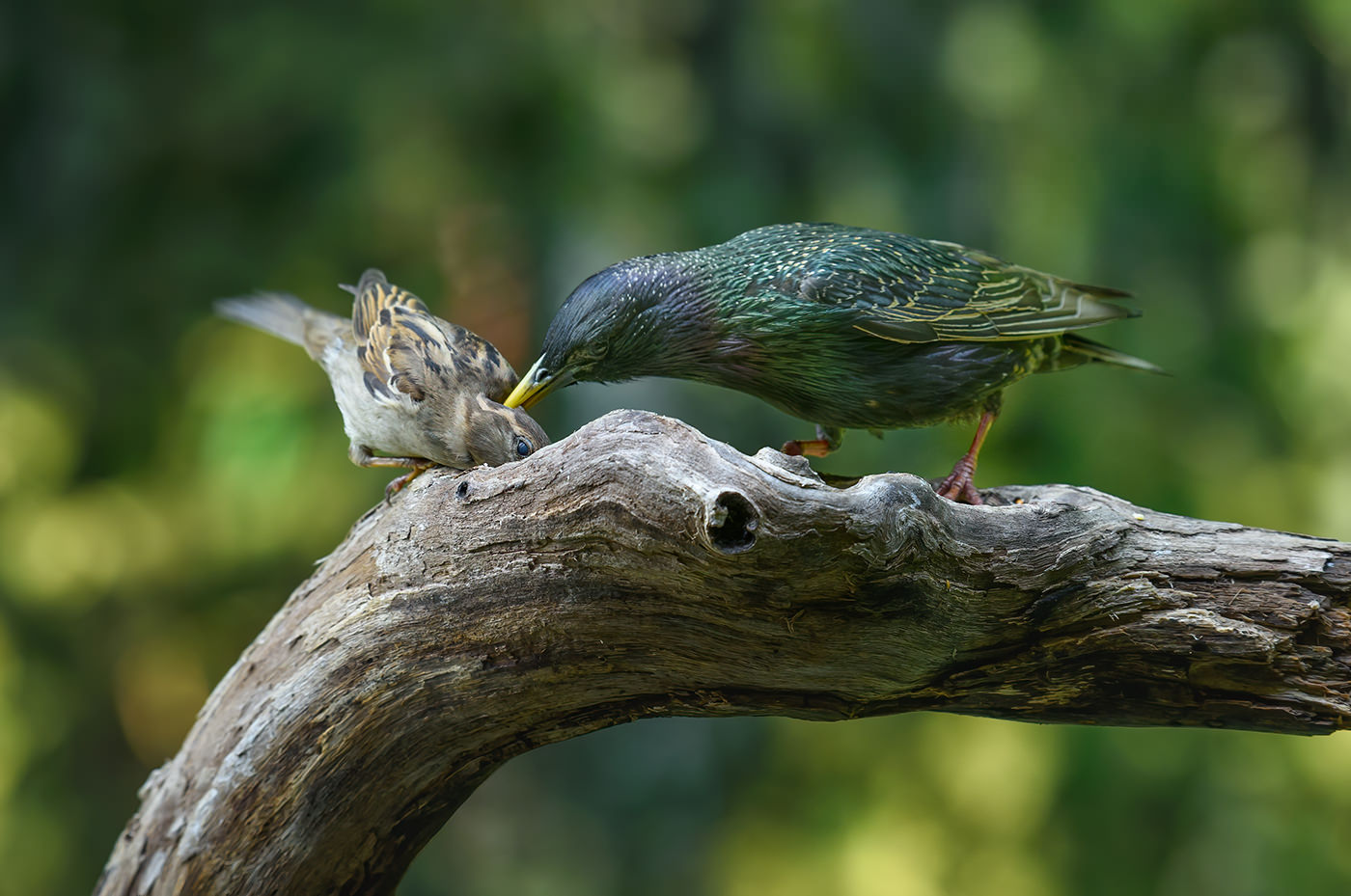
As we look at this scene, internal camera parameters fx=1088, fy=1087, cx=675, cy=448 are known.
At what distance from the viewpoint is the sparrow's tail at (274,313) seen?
159 inches

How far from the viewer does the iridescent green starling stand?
301cm

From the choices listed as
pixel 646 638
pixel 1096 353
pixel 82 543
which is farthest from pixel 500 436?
pixel 82 543

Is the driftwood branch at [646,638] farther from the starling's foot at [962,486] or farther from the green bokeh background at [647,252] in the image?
the green bokeh background at [647,252]

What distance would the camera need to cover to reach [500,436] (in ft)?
9.82

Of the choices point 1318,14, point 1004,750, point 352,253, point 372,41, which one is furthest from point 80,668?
point 1318,14

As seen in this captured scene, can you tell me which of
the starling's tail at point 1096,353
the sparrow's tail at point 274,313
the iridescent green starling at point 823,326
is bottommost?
the iridescent green starling at point 823,326

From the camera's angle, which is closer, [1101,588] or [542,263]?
[1101,588]

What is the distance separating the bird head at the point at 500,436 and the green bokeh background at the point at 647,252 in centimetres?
237

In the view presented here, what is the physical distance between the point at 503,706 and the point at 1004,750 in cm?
338

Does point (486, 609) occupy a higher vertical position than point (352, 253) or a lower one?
lower

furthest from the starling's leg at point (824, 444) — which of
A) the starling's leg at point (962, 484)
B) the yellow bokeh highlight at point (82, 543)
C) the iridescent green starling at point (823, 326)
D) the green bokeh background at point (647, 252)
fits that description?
the yellow bokeh highlight at point (82, 543)

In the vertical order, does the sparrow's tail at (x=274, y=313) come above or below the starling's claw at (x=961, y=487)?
above

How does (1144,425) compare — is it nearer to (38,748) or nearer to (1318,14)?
(1318,14)

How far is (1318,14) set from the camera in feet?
16.8
